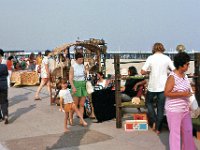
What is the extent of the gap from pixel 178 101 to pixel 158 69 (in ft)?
7.25

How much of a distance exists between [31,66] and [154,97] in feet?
50.6

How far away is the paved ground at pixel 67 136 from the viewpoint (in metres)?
6.77

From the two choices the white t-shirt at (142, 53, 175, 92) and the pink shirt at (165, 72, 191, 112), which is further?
the white t-shirt at (142, 53, 175, 92)

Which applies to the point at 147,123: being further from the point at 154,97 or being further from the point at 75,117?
the point at 75,117

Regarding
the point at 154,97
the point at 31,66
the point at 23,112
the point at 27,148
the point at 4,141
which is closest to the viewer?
the point at 27,148

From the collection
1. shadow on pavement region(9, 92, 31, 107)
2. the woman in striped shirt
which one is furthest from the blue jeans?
shadow on pavement region(9, 92, 31, 107)

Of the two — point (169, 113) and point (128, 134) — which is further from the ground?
point (169, 113)

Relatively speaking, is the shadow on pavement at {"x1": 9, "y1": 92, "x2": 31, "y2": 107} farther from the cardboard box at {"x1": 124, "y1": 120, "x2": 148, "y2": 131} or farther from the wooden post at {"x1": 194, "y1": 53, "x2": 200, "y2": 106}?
the wooden post at {"x1": 194, "y1": 53, "x2": 200, "y2": 106}

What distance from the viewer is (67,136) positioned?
7594mm

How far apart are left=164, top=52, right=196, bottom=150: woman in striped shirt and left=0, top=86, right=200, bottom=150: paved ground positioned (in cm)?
114

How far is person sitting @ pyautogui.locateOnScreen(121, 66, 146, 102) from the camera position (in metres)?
9.10

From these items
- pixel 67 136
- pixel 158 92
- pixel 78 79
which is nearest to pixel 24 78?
pixel 78 79

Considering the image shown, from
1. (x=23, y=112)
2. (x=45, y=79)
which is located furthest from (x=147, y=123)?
(x=45, y=79)

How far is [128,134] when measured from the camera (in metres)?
7.63
